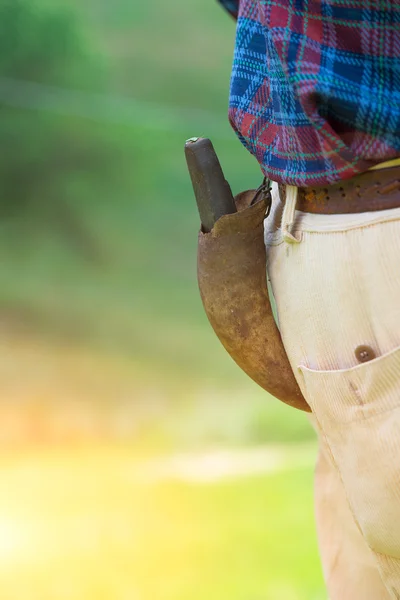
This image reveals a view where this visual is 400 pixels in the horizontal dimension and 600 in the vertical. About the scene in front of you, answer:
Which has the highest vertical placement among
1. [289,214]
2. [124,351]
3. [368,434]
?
[289,214]

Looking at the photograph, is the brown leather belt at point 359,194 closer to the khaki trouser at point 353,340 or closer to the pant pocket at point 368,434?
the khaki trouser at point 353,340

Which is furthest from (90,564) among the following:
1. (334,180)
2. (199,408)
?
(334,180)

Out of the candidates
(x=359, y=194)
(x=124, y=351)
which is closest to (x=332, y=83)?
(x=359, y=194)

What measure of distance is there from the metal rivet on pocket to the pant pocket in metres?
0.01

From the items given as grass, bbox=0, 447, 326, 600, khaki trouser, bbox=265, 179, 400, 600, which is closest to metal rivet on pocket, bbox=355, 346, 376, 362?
khaki trouser, bbox=265, 179, 400, 600

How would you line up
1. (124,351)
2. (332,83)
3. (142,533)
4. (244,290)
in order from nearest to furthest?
(332,83)
(244,290)
(142,533)
(124,351)

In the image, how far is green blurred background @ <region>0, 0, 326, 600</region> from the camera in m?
1.76

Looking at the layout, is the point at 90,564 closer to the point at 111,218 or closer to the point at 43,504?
the point at 43,504

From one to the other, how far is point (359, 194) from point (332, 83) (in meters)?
0.09

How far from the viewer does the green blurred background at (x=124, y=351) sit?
176 cm

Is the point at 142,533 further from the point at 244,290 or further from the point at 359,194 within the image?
the point at 359,194

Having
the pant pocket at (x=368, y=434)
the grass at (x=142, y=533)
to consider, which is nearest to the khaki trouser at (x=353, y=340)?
the pant pocket at (x=368, y=434)

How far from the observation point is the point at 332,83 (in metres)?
0.64

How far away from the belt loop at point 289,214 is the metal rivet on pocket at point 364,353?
0.37 ft
